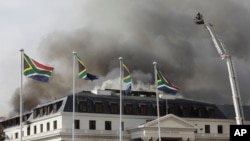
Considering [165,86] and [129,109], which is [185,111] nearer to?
[129,109]

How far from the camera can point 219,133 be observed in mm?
111375

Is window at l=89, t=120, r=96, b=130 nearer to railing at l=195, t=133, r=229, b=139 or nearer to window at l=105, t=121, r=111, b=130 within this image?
window at l=105, t=121, r=111, b=130

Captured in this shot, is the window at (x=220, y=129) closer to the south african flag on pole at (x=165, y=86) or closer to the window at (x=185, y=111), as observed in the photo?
the window at (x=185, y=111)

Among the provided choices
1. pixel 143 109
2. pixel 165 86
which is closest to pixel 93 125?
pixel 143 109

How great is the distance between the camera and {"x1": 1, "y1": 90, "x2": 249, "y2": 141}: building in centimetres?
9894

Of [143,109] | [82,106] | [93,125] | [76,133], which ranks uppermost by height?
[82,106]

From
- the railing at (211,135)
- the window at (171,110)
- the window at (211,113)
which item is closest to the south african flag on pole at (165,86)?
the railing at (211,135)

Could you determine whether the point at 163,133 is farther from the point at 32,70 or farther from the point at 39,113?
the point at 32,70

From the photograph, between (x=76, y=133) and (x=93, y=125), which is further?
(x=93, y=125)

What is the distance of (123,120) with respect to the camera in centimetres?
10350

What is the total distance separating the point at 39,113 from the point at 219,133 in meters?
37.1

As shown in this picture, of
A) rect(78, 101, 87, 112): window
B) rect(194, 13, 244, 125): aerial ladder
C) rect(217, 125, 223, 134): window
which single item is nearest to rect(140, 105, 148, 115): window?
rect(78, 101, 87, 112): window

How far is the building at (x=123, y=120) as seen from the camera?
98938mm

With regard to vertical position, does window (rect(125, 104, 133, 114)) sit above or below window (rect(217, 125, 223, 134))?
above
